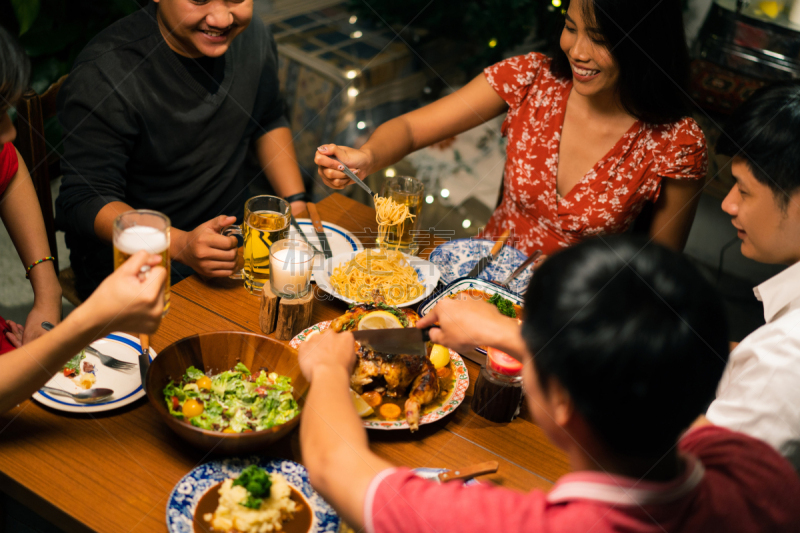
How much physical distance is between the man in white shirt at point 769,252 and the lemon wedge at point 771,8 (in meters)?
2.75

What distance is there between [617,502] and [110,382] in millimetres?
1203

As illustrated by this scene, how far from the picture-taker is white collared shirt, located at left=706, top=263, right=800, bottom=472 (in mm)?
1329

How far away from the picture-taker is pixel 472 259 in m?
2.26

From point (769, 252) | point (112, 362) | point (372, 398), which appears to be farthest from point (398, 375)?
point (769, 252)

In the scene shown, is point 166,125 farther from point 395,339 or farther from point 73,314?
point 395,339

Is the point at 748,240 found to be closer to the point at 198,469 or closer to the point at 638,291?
the point at 638,291

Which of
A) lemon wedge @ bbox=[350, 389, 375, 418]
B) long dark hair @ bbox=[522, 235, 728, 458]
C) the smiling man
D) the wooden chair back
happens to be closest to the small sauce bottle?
lemon wedge @ bbox=[350, 389, 375, 418]


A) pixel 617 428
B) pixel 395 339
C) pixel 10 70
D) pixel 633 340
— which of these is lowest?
pixel 395 339

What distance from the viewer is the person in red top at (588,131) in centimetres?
217

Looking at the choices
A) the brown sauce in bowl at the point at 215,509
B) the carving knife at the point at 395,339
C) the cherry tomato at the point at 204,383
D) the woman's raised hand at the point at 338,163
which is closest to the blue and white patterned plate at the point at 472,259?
the woman's raised hand at the point at 338,163

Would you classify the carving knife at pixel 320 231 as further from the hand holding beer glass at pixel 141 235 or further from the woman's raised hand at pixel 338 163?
the hand holding beer glass at pixel 141 235

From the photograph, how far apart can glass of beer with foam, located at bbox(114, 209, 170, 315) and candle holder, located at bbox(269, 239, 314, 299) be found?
43cm

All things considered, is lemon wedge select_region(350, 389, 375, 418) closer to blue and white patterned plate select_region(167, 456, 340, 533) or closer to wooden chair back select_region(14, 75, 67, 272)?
blue and white patterned plate select_region(167, 456, 340, 533)

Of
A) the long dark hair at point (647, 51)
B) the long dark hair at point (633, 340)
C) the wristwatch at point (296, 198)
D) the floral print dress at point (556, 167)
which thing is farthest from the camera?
the wristwatch at point (296, 198)
